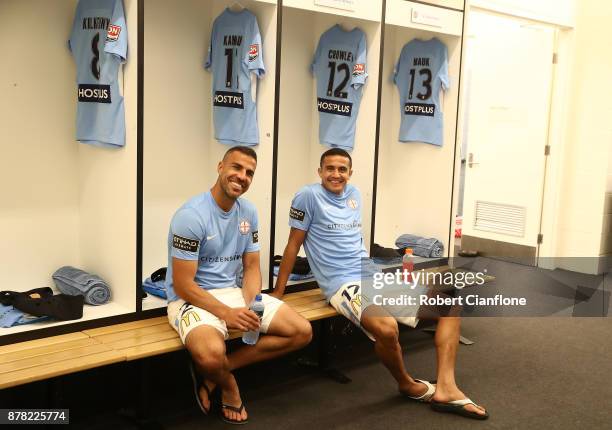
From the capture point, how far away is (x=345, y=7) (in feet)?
12.2

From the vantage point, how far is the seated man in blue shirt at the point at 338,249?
3.11 m

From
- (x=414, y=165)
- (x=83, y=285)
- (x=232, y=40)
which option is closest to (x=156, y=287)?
(x=83, y=285)

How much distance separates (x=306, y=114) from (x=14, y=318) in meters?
2.29

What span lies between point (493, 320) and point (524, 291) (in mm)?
887

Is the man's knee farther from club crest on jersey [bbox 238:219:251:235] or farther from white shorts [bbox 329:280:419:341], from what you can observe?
club crest on jersey [bbox 238:219:251:235]

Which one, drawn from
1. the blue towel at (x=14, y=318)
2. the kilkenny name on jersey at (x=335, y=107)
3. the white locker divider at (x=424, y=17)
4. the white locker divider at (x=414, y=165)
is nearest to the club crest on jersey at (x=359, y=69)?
the kilkenny name on jersey at (x=335, y=107)

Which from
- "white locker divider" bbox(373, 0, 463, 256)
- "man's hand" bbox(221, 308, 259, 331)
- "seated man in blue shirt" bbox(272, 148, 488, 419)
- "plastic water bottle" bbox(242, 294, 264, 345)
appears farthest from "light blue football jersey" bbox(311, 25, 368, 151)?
"man's hand" bbox(221, 308, 259, 331)

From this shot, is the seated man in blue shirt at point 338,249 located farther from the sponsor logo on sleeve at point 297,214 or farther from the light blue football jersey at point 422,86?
the light blue football jersey at point 422,86

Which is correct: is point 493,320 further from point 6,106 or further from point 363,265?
point 6,106

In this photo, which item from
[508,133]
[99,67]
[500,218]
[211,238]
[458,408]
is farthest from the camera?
[500,218]

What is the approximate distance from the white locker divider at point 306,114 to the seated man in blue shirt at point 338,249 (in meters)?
0.56

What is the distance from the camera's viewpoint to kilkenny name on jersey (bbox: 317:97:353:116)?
4059mm

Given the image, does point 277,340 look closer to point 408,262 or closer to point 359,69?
point 408,262

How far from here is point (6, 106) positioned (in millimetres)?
3109
